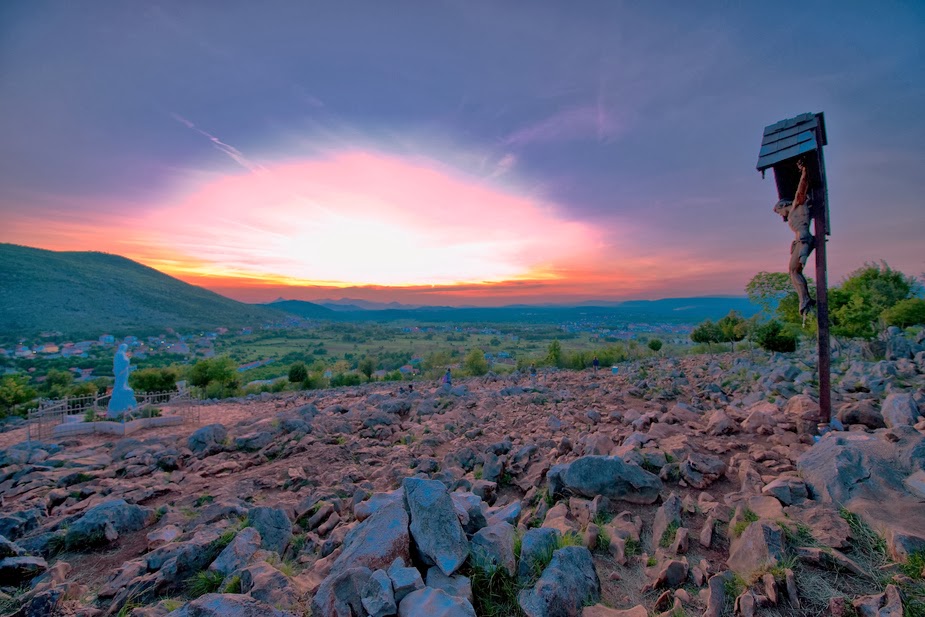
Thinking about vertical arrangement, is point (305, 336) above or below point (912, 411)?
below

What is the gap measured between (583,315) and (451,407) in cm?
16704

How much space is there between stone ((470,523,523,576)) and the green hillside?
319ft

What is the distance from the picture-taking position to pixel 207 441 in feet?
36.3

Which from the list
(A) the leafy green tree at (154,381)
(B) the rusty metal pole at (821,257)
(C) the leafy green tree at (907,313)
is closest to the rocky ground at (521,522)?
(B) the rusty metal pole at (821,257)

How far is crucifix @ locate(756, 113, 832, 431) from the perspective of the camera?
22.8 feet

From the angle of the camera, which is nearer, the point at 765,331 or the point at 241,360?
the point at 765,331

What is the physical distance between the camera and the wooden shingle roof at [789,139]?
22.7 ft

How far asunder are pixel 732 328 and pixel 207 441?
32570 millimetres

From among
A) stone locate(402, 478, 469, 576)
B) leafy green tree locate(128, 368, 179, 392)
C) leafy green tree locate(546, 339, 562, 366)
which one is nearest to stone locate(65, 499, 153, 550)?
stone locate(402, 478, 469, 576)

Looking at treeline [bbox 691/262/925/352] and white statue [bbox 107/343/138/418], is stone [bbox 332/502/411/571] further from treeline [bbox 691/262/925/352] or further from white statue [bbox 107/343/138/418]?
treeline [bbox 691/262/925/352]

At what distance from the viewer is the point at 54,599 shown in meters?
4.18

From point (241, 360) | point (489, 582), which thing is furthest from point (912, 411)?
point (241, 360)

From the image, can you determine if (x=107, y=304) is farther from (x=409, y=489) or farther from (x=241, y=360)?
(x=409, y=489)

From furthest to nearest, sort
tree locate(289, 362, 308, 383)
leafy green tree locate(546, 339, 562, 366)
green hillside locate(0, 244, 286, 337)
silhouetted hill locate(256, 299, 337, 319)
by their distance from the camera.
Result: silhouetted hill locate(256, 299, 337, 319), green hillside locate(0, 244, 286, 337), leafy green tree locate(546, 339, 562, 366), tree locate(289, 362, 308, 383)
